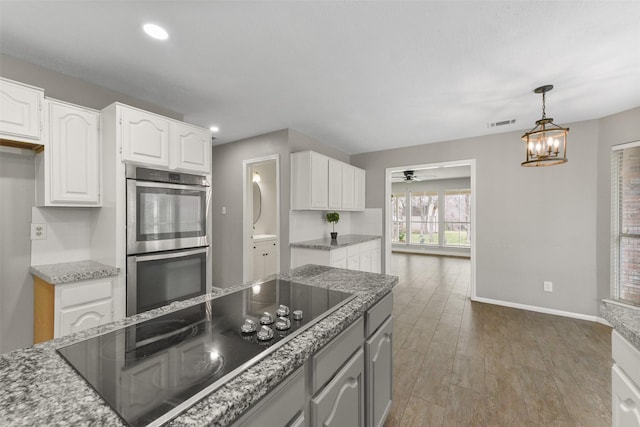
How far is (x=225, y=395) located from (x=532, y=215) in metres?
4.47

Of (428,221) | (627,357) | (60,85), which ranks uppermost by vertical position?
(60,85)

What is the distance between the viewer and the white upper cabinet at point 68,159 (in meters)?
1.96

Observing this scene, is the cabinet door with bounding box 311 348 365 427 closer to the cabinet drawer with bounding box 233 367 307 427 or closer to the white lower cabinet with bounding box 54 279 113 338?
the cabinet drawer with bounding box 233 367 307 427

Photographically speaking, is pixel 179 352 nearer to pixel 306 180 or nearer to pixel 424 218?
pixel 306 180

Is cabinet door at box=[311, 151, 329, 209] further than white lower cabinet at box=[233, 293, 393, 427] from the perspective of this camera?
Yes

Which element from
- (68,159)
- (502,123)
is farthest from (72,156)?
(502,123)

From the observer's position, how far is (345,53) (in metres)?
2.02

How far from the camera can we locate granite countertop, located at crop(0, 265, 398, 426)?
22.3 inches

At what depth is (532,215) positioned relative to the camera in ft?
12.3

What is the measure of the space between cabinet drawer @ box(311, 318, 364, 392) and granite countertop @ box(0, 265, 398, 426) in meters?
0.07

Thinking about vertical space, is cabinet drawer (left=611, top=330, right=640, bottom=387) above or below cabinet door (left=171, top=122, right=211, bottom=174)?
below

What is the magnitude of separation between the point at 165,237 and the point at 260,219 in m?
2.76

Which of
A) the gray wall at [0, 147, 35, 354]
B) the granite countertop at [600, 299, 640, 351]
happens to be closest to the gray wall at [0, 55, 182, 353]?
the gray wall at [0, 147, 35, 354]

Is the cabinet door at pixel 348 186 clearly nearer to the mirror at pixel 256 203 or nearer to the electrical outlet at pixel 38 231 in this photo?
the mirror at pixel 256 203
